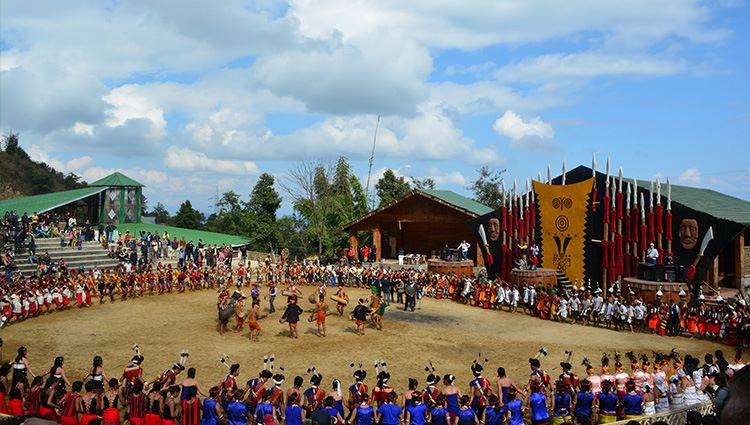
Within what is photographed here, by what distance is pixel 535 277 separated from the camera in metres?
26.1

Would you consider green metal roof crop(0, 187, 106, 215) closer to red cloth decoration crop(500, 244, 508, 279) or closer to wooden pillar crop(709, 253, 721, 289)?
red cloth decoration crop(500, 244, 508, 279)

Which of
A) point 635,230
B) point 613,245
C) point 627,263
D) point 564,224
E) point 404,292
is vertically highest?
point 564,224

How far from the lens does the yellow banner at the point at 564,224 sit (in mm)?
27078

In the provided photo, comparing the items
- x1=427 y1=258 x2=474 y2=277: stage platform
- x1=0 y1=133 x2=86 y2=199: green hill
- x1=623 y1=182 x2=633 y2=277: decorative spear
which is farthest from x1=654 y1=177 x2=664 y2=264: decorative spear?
x1=0 y1=133 x2=86 y2=199: green hill

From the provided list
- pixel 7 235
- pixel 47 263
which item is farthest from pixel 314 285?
pixel 7 235

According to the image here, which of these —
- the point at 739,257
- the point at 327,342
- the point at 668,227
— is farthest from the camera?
the point at 739,257

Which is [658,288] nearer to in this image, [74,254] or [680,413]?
[680,413]

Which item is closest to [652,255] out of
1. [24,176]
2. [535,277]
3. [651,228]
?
[651,228]

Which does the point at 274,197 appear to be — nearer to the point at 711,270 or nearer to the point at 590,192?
the point at 590,192

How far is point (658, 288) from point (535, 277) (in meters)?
5.52

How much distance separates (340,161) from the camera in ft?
177

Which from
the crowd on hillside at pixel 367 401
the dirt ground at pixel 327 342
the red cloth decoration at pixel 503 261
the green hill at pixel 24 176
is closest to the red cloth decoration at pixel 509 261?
the red cloth decoration at pixel 503 261

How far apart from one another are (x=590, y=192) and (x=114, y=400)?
2260 cm

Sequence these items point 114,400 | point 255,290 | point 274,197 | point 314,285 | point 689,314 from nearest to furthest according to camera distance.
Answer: point 114,400, point 689,314, point 255,290, point 314,285, point 274,197
